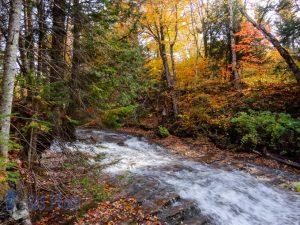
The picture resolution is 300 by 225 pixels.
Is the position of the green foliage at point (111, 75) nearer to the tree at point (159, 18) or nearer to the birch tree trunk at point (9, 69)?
the birch tree trunk at point (9, 69)

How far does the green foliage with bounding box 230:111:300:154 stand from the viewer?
969 cm

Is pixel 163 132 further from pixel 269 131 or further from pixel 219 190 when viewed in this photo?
pixel 219 190

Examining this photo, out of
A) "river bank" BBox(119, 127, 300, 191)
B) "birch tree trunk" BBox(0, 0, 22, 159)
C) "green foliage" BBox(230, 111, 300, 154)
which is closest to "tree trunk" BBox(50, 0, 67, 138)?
"birch tree trunk" BBox(0, 0, 22, 159)

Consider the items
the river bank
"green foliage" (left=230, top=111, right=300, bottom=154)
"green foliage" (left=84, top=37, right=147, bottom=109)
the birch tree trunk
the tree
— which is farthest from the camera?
the tree

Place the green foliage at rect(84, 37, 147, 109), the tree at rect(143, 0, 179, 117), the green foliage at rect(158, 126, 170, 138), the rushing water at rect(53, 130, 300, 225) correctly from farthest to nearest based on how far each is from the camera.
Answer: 1. the green foliage at rect(158, 126, 170, 138)
2. the tree at rect(143, 0, 179, 117)
3. the green foliage at rect(84, 37, 147, 109)
4. the rushing water at rect(53, 130, 300, 225)

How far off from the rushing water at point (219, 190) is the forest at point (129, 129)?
0.05 m

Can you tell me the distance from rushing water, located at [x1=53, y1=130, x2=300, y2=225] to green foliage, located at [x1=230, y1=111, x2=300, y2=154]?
256 centimetres

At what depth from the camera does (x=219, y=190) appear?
7004 mm

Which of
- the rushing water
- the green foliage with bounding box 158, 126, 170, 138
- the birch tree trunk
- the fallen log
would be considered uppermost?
the birch tree trunk

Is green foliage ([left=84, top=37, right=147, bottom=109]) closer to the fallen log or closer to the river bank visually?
the river bank

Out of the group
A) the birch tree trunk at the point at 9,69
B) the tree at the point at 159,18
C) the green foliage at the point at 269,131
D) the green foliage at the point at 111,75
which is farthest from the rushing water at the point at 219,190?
the tree at the point at 159,18

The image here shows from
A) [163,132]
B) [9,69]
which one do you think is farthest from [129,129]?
[9,69]

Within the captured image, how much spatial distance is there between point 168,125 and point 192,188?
339 inches

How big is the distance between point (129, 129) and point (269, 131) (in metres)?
10.0
